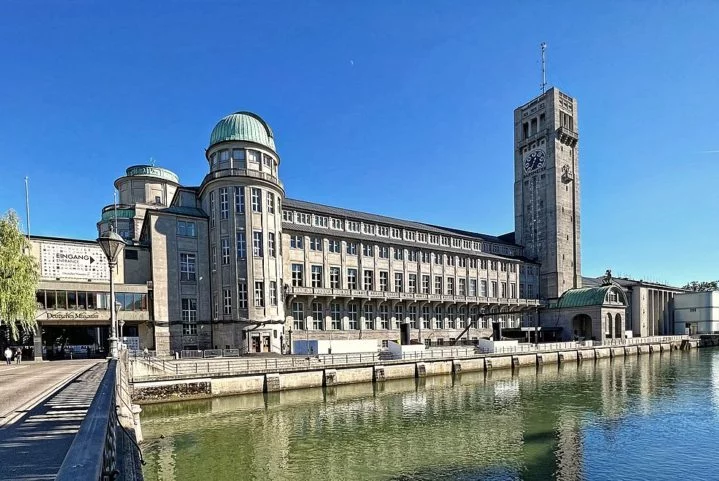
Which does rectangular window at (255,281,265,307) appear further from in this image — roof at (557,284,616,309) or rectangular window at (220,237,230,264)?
roof at (557,284,616,309)

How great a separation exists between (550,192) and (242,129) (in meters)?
63.6

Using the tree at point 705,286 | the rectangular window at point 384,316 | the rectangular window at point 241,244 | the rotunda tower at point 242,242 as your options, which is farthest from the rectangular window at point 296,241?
the tree at point 705,286

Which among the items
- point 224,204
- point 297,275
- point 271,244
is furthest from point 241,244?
point 297,275

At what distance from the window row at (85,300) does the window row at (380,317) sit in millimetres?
18772

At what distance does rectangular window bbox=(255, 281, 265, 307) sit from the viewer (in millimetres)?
47906

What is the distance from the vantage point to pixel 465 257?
75.8m

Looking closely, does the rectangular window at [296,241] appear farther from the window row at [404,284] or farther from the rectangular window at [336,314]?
the rectangular window at [336,314]

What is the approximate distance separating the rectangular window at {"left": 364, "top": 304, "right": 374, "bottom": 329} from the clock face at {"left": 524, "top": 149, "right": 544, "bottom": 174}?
166 ft

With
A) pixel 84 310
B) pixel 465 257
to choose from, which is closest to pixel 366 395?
pixel 84 310

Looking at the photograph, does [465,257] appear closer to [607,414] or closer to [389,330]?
[389,330]

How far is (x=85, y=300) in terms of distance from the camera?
41.8 meters

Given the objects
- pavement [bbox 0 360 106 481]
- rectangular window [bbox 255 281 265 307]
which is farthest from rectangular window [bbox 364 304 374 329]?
pavement [bbox 0 360 106 481]

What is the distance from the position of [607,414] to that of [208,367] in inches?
1134

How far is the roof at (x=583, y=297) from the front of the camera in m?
77.0
